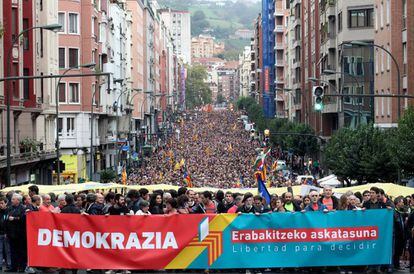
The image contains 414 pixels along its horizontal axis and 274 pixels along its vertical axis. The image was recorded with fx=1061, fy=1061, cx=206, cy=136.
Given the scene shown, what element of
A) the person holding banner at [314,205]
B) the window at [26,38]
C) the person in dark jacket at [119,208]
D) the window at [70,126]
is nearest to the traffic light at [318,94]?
the person holding banner at [314,205]

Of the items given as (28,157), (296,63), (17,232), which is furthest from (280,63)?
(17,232)

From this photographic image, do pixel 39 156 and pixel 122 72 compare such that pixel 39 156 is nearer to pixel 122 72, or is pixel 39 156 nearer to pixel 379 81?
pixel 379 81

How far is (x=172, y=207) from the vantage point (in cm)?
1962

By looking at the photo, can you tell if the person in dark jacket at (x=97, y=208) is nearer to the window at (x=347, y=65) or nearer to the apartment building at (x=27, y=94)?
the apartment building at (x=27, y=94)

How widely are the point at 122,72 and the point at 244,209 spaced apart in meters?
87.3

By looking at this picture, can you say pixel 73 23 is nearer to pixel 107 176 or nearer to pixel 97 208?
pixel 107 176

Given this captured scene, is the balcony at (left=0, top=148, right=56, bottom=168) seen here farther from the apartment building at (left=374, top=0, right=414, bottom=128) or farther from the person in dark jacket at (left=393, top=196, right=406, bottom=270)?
the person in dark jacket at (left=393, top=196, right=406, bottom=270)

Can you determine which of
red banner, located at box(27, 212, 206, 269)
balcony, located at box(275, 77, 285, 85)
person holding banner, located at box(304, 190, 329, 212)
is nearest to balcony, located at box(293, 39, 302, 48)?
balcony, located at box(275, 77, 285, 85)

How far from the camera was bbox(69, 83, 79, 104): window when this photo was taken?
75500mm

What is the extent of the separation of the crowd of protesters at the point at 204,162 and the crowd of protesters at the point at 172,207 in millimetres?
39374

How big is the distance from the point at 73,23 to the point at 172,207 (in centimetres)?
5747

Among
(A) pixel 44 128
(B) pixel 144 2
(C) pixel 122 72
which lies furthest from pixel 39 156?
(B) pixel 144 2

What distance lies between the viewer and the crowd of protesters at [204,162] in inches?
2869

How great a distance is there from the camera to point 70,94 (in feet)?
247
